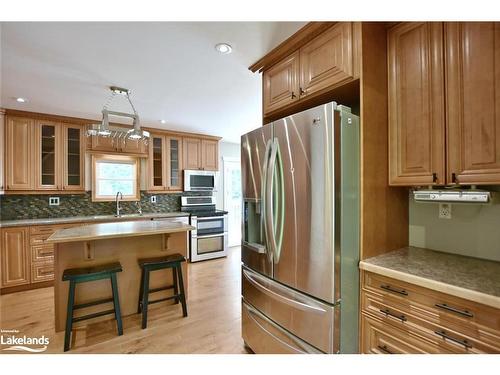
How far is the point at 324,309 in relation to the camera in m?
1.30

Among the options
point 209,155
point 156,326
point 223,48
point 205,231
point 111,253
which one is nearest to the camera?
point 223,48

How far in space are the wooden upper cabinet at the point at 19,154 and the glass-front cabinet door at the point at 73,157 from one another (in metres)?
0.38

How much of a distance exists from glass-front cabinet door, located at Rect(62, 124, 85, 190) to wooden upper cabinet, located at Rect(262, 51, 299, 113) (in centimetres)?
342

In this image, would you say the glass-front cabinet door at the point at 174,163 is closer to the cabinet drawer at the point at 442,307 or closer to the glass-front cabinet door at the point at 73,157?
the glass-front cabinet door at the point at 73,157

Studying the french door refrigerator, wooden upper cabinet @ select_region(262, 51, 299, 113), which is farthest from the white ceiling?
the french door refrigerator

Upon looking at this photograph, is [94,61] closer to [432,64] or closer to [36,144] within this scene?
[36,144]

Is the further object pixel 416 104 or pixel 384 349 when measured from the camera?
pixel 416 104

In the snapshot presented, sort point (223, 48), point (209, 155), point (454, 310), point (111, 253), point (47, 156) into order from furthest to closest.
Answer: point (209, 155), point (47, 156), point (111, 253), point (223, 48), point (454, 310)

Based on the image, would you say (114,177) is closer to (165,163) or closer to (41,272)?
(165,163)

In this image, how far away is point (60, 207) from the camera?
149 inches

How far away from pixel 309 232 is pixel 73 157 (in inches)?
161

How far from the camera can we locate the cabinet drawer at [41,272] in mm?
3204

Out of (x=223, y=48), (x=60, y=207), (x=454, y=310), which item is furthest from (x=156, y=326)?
(x=60, y=207)

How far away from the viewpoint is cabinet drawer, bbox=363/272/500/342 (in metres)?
0.98
